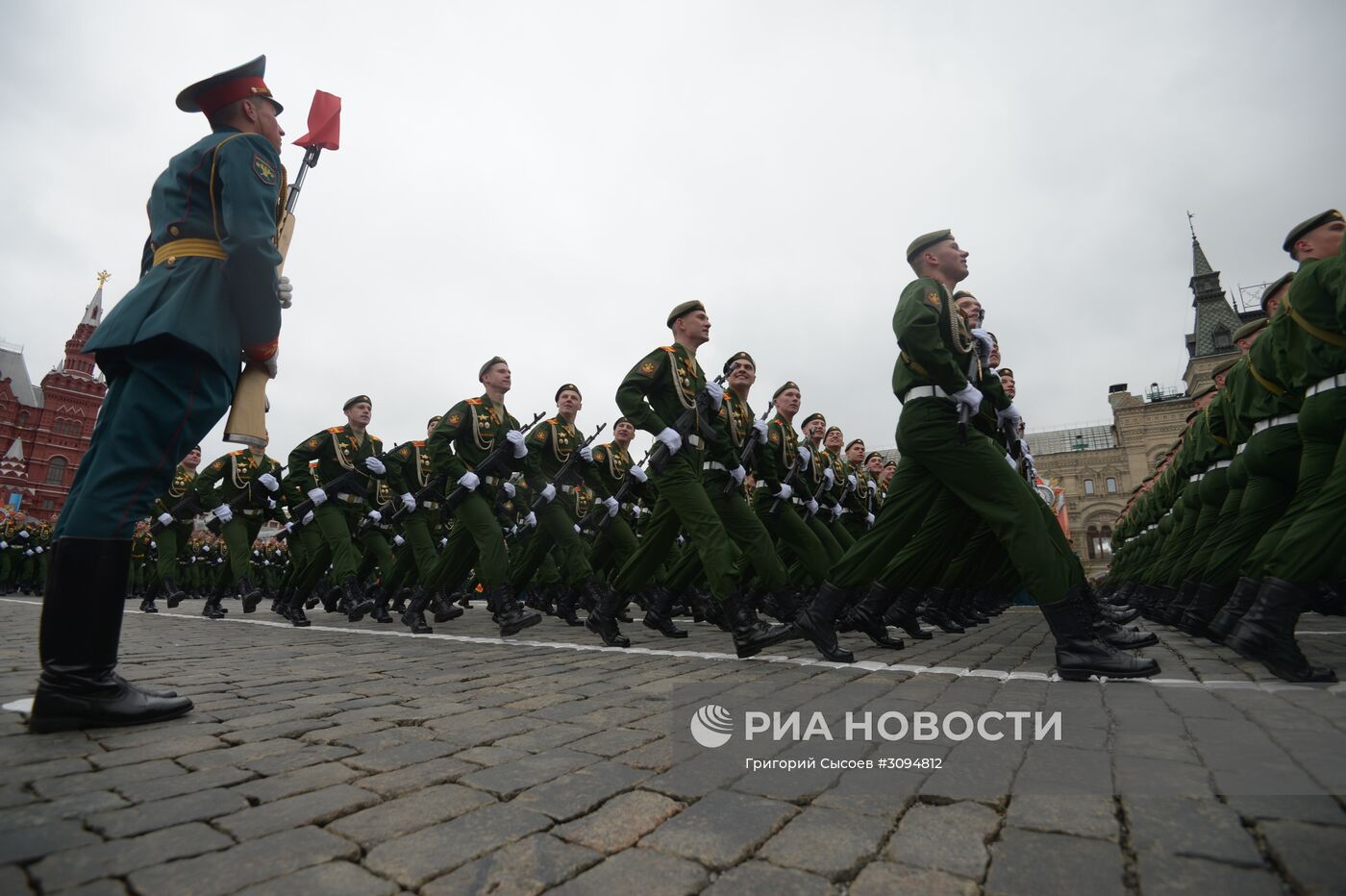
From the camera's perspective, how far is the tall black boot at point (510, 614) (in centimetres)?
617

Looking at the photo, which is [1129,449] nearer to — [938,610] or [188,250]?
[938,610]

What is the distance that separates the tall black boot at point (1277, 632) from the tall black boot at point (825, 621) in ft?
6.42

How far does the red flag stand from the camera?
4.40 metres

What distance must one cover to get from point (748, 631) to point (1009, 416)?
2.57 meters

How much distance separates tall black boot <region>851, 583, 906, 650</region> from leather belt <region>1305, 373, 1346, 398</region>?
2645mm

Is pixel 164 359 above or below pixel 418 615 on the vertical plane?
above

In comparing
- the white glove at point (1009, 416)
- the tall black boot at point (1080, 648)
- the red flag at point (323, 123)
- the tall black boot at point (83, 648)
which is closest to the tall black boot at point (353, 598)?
the red flag at point (323, 123)

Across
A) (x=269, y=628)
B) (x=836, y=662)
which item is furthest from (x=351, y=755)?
(x=269, y=628)

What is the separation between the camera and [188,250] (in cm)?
289

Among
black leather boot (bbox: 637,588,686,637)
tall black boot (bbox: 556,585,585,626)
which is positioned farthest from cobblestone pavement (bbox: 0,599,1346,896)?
tall black boot (bbox: 556,585,585,626)

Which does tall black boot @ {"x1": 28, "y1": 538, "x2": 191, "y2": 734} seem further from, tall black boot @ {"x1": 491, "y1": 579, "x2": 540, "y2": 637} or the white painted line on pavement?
tall black boot @ {"x1": 491, "y1": 579, "x2": 540, "y2": 637}

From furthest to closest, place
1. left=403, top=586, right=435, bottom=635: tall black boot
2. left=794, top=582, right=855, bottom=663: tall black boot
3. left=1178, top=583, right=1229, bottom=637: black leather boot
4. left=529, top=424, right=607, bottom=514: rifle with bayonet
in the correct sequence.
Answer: left=529, top=424, right=607, bottom=514: rifle with bayonet, left=403, top=586, right=435, bottom=635: tall black boot, left=1178, top=583, right=1229, bottom=637: black leather boot, left=794, top=582, right=855, bottom=663: tall black boot

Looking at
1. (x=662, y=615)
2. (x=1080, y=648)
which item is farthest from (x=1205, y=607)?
(x=662, y=615)

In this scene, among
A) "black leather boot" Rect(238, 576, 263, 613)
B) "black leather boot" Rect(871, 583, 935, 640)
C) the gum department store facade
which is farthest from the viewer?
the gum department store facade
